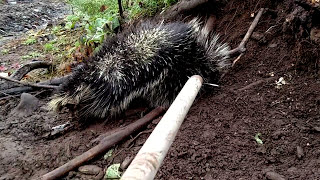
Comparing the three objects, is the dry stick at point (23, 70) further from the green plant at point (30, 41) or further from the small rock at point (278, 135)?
the small rock at point (278, 135)

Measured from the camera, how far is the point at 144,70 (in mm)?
2980

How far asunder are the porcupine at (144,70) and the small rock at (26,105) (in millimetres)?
452

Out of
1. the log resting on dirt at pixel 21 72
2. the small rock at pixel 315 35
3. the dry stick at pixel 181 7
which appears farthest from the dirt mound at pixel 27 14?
the small rock at pixel 315 35

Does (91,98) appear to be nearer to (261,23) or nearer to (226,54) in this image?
(226,54)

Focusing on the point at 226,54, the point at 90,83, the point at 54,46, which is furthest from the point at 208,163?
the point at 54,46

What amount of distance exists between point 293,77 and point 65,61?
3687 millimetres

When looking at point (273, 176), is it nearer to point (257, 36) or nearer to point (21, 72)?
point (257, 36)

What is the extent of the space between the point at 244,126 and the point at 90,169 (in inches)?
51.0

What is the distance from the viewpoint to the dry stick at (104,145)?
2.31 m

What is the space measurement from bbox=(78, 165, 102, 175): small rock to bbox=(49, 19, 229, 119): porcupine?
0.81 metres

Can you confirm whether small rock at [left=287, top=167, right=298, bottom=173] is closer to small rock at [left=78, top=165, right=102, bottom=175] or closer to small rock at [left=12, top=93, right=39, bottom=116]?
small rock at [left=78, top=165, right=102, bottom=175]

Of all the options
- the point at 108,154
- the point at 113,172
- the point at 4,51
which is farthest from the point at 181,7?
the point at 4,51

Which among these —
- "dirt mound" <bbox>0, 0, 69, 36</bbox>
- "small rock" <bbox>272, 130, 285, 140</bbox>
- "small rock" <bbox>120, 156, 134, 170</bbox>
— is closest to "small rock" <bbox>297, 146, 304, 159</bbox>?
"small rock" <bbox>272, 130, 285, 140</bbox>

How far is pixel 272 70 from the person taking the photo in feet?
8.82
